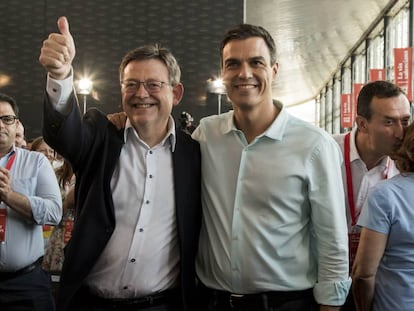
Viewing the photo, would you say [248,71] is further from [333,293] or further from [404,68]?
[404,68]

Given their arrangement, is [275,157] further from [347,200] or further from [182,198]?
[347,200]

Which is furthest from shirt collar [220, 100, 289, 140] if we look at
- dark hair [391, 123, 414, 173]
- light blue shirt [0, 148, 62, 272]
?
light blue shirt [0, 148, 62, 272]

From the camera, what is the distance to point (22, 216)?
254cm

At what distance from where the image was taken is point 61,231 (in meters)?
3.48

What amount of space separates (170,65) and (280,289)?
0.89 m

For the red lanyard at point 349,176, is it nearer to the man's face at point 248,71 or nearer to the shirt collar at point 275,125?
the shirt collar at point 275,125

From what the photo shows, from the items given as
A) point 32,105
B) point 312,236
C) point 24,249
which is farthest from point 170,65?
point 32,105

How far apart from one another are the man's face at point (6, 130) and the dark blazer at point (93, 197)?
97 centimetres

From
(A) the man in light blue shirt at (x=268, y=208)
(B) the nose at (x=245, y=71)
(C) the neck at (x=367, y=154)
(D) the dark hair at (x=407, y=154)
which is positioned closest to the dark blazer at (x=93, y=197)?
(A) the man in light blue shirt at (x=268, y=208)

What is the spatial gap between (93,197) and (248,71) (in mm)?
687

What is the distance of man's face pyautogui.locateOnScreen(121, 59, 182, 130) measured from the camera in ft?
5.96

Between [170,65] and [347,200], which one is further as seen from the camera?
[347,200]

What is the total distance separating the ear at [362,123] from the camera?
7.77 ft

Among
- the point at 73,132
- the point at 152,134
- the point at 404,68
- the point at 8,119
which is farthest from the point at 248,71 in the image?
the point at 404,68
